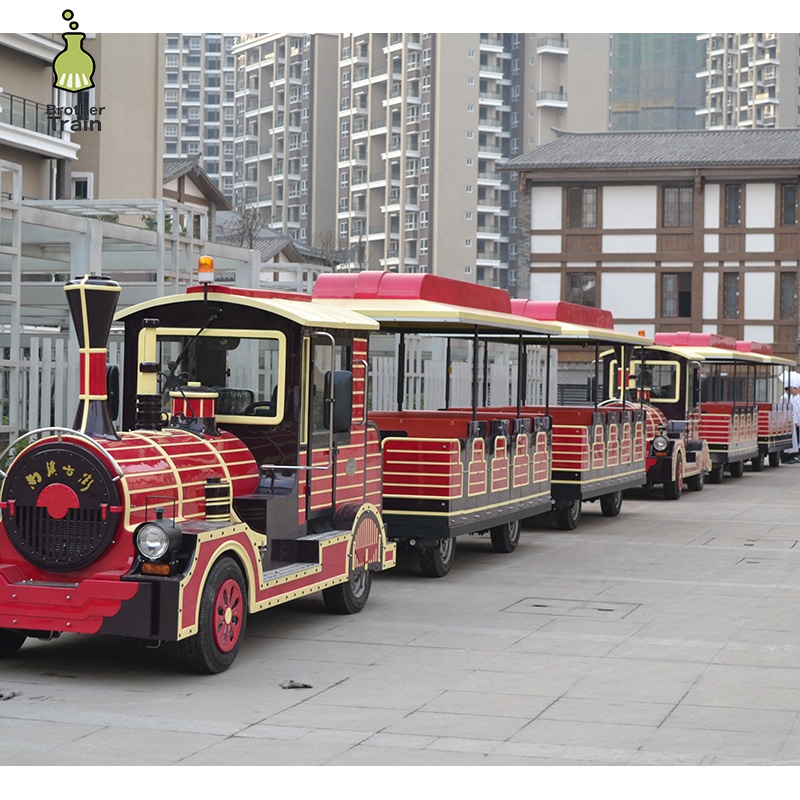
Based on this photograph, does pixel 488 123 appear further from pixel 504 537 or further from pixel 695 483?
pixel 504 537

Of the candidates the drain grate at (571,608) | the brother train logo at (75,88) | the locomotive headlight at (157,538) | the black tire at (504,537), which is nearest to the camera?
the locomotive headlight at (157,538)

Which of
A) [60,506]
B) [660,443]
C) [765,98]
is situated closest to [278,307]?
[60,506]

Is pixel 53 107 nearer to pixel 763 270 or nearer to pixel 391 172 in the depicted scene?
pixel 763 270

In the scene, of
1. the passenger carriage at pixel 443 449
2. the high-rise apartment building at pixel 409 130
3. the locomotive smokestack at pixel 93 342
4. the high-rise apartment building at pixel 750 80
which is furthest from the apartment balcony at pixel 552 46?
the locomotive smokestack at pixel 93 342

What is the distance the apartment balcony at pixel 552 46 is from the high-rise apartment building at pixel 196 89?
3482cm

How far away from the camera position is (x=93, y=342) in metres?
8.70

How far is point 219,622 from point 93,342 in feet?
6.17

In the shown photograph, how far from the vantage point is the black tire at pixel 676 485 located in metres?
23.3

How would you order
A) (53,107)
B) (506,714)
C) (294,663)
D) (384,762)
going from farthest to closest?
(53,107) → (294,663) → (506,714) → (384,762)

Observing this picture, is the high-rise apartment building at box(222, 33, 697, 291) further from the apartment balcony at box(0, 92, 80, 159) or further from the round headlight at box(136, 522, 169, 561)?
the round headlight at box(136, 522, 169, 561)

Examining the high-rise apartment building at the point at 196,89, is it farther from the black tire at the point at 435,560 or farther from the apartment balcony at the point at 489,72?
the black tire at the point at 435,560

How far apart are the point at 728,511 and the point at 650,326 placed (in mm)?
27141

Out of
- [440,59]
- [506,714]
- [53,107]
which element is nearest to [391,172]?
[440,59]

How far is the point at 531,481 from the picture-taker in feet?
51.6
